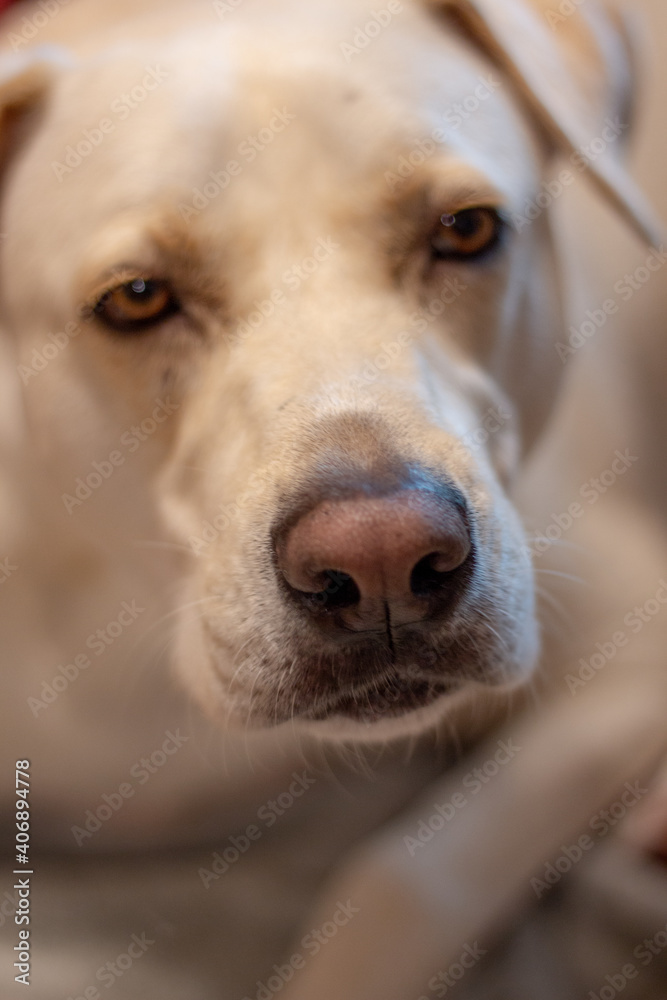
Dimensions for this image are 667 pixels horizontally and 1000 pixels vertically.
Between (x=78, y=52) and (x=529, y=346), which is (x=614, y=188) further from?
(x=78, y=52)

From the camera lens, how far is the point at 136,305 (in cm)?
112

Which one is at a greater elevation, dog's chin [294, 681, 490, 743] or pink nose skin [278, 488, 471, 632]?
pink nose skin [278, 488, 471, 632]

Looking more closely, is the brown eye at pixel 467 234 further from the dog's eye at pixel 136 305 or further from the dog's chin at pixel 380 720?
the dog's chin at pixel 380 720

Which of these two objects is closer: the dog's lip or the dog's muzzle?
the dog's muzzle

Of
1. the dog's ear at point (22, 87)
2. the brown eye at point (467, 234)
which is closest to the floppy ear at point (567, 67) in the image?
the brown eye at point (467, 234)

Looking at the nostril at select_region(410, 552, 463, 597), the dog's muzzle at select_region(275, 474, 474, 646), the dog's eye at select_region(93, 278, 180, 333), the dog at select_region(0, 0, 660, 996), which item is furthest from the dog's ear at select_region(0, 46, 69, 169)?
the nostril at select_region(410, 552, 463, 597)

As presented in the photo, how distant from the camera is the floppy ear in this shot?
1.19m

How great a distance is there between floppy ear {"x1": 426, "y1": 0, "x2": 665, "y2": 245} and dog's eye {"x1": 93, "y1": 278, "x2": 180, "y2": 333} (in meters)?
0.54

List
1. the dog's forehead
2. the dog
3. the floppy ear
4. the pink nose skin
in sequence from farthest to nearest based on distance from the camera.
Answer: the floppy ear < the dog's forehead < the dog < the pink nose skin

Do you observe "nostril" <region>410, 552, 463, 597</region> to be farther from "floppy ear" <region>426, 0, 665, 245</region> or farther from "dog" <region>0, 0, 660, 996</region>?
"floppy ear" <region>426, 0, 665, 245</region>

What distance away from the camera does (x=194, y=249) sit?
107cm

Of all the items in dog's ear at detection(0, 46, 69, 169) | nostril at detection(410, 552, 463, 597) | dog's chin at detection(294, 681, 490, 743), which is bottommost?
dog's chin at detection(294, 681, 490, 743)

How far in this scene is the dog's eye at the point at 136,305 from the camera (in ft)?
3.62

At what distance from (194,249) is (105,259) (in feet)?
0.35
